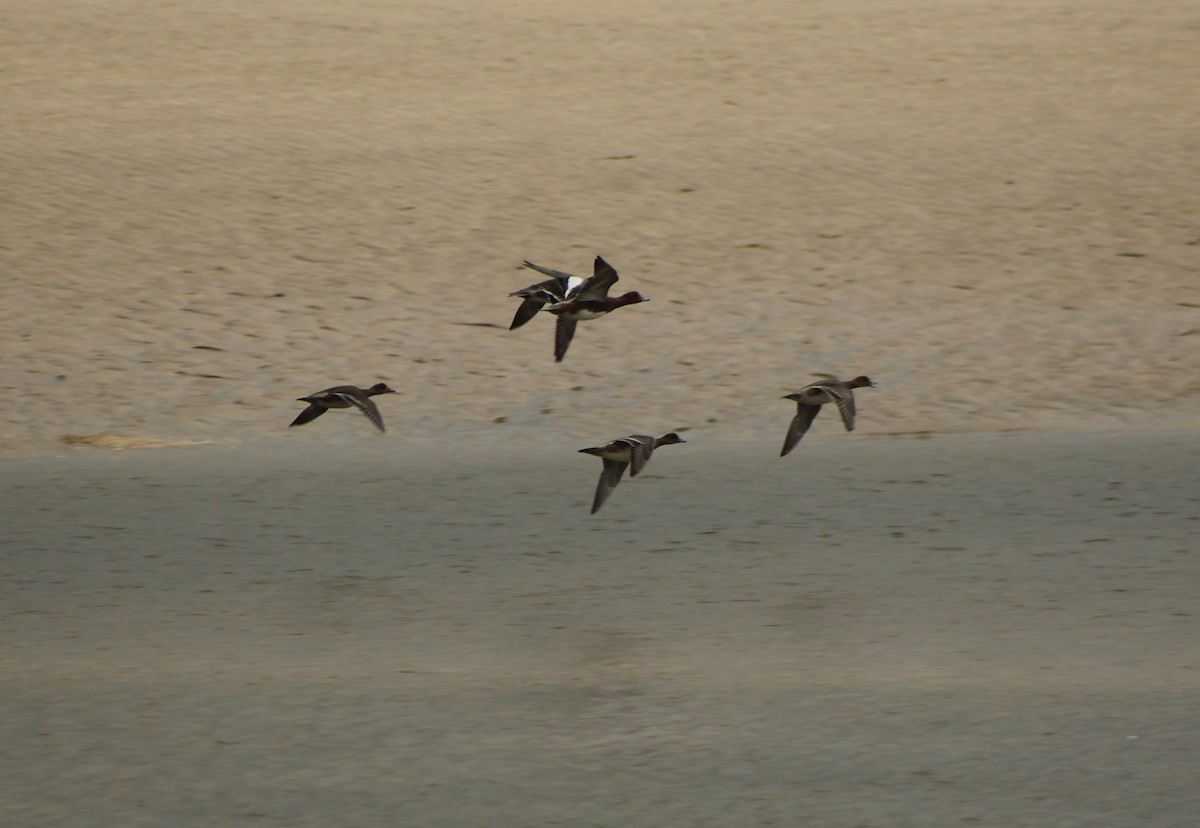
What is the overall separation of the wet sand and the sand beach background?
21mm

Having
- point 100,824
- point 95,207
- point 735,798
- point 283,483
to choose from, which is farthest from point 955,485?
point 95,207

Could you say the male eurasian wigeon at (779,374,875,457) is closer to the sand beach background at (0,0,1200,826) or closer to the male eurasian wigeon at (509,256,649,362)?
the sand beach background at (0,0,1200,826)

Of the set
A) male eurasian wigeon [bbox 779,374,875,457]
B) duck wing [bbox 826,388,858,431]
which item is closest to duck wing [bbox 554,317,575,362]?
male eurasian wigeon [bbox 779,374,875,457]

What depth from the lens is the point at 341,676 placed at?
5035mm

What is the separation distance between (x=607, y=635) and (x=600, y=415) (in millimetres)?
2901

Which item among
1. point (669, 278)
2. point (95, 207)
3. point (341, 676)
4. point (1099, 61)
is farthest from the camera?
point (1099, 61)

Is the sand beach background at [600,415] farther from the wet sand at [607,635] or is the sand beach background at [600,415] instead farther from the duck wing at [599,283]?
the duck wing at [599,283]

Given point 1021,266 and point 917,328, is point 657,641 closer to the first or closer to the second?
point 917,328

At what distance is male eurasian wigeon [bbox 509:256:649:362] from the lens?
227 inches

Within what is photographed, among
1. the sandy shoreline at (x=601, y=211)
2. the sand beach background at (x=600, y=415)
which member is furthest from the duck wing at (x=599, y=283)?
the sandy shoreline at (x=601, y=211)

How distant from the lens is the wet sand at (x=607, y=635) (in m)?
4.25

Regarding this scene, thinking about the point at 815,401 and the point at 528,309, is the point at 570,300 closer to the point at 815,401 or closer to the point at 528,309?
the point at 528,309

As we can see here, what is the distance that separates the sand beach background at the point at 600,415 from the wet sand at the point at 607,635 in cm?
2

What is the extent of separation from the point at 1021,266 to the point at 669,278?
1917 millimetres
